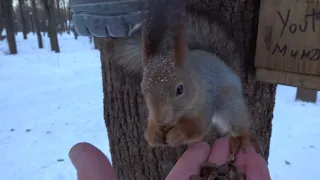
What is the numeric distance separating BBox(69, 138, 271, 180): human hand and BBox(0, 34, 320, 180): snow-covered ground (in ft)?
4.26

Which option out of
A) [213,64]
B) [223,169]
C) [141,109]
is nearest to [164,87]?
[213,64]

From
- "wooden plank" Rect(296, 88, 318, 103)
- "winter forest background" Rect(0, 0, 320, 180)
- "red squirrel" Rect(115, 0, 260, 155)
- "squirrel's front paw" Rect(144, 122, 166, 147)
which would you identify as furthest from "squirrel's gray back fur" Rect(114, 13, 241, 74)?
"wooden plank" Rect(296, 88, 318, 103)

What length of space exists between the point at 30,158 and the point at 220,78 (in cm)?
189

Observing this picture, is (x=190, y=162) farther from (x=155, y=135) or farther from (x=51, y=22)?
(x=51, y=22)

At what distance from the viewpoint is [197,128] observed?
591 mm

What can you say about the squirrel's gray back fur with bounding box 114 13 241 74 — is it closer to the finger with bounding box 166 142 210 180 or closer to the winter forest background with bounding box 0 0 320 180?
the finger with bounding box 166 142 210 180

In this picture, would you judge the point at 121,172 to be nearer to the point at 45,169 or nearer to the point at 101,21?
the point at 101,21

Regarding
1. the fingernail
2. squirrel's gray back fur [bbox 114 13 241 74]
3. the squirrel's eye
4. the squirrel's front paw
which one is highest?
squirrel's gray back fur [bbox 114 13 241 74]

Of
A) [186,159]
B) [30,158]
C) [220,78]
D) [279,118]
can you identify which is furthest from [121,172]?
[279,118]

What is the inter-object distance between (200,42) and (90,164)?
30 centimetres

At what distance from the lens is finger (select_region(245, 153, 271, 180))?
61 cm

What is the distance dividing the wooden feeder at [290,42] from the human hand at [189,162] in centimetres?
21

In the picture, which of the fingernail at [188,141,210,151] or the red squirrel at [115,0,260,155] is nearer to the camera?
the red squirrel at [115,0,260,155]

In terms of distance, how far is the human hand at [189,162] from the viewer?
0.59 m
